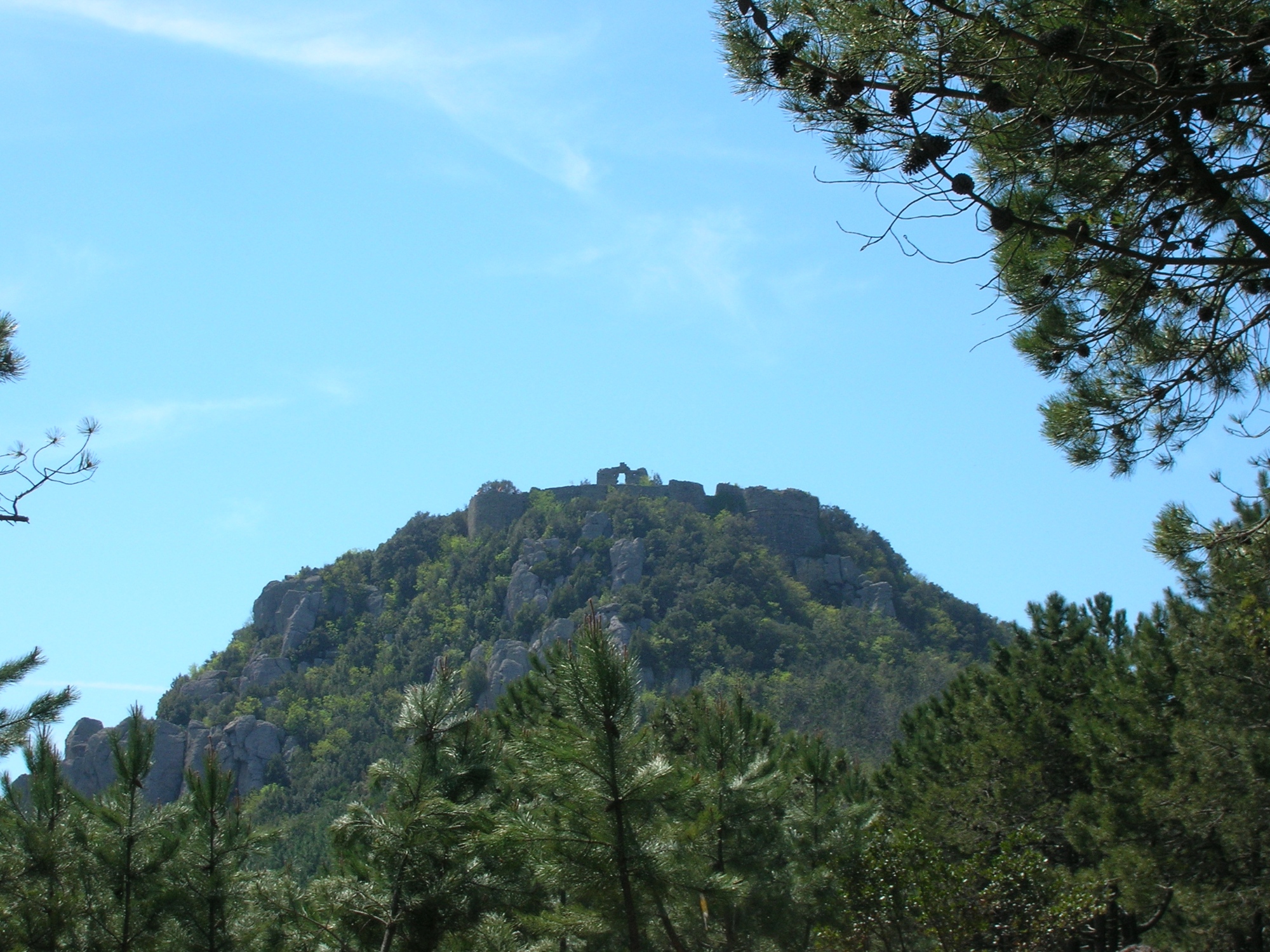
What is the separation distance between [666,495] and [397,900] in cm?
8295

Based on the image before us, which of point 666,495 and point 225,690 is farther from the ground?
point 666,495

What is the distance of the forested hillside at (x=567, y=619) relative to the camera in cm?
6812

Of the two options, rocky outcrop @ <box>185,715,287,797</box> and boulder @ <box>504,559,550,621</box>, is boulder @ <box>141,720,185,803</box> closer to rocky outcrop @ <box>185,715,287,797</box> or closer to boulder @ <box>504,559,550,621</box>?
rocky outcrop @ <box>185,715,287,797</box>

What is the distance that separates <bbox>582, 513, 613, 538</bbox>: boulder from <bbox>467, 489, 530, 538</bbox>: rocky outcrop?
728cm

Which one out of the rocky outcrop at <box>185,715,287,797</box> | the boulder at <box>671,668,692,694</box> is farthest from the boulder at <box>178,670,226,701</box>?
the boulder at <box>671,668,692,694</box>

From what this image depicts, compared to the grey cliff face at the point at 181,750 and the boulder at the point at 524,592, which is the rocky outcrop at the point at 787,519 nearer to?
the boulder at the point at 524,592

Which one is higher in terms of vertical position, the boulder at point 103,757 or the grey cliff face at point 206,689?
the grey cliff face at point 206,689

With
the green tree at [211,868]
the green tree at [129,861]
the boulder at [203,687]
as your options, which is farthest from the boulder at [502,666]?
the green tree at [129,861]

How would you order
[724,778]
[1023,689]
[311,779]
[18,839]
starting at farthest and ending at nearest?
[311,779], [1023,689], [724,778], [18,839]

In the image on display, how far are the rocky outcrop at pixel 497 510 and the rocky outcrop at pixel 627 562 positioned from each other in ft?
38.3

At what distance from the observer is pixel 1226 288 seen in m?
5.24

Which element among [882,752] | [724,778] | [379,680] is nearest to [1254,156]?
[724,778]

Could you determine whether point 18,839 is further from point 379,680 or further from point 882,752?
point 379,680

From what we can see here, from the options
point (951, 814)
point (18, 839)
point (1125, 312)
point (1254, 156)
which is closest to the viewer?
point (1254, 156)
